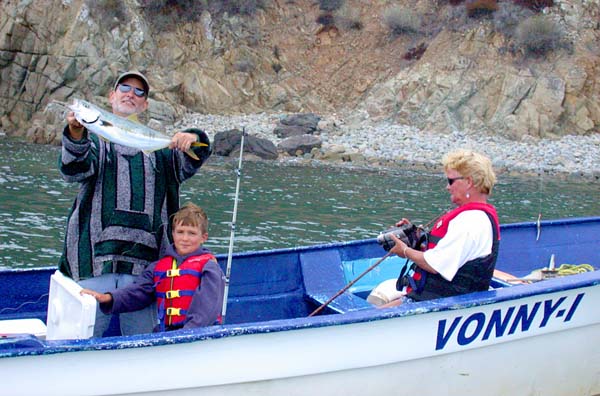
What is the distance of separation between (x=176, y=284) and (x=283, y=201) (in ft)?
43.3

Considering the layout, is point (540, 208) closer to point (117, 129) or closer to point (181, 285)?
point (181, 285)

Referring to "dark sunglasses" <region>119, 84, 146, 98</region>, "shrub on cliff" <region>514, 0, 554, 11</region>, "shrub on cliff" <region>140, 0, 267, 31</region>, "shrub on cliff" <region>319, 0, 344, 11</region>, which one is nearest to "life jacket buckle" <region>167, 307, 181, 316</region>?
"dark sunglasses" <region>119, 84, 146, 98</region>

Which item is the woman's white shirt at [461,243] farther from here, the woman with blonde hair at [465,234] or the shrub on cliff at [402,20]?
the shrub on cliff at [402,20]

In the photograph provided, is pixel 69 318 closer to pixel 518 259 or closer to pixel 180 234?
pixel 180 234

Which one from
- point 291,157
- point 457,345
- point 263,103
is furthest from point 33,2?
point 457,345

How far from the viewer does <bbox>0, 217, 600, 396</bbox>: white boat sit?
4.08m

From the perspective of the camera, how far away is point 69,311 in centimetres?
449

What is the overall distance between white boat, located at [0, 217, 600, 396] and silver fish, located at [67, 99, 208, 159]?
112 centimetres

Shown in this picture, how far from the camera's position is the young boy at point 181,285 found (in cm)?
450

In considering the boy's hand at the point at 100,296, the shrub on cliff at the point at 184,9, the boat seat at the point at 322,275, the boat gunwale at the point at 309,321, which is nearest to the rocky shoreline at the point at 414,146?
the shrub on cliff at the point at 184,9

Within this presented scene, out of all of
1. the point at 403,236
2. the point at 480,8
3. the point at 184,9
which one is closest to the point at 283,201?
the point at 403,236

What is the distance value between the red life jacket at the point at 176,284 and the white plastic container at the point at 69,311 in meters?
0.44

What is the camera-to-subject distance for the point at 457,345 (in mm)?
5070

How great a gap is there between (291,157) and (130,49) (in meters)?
10.3
